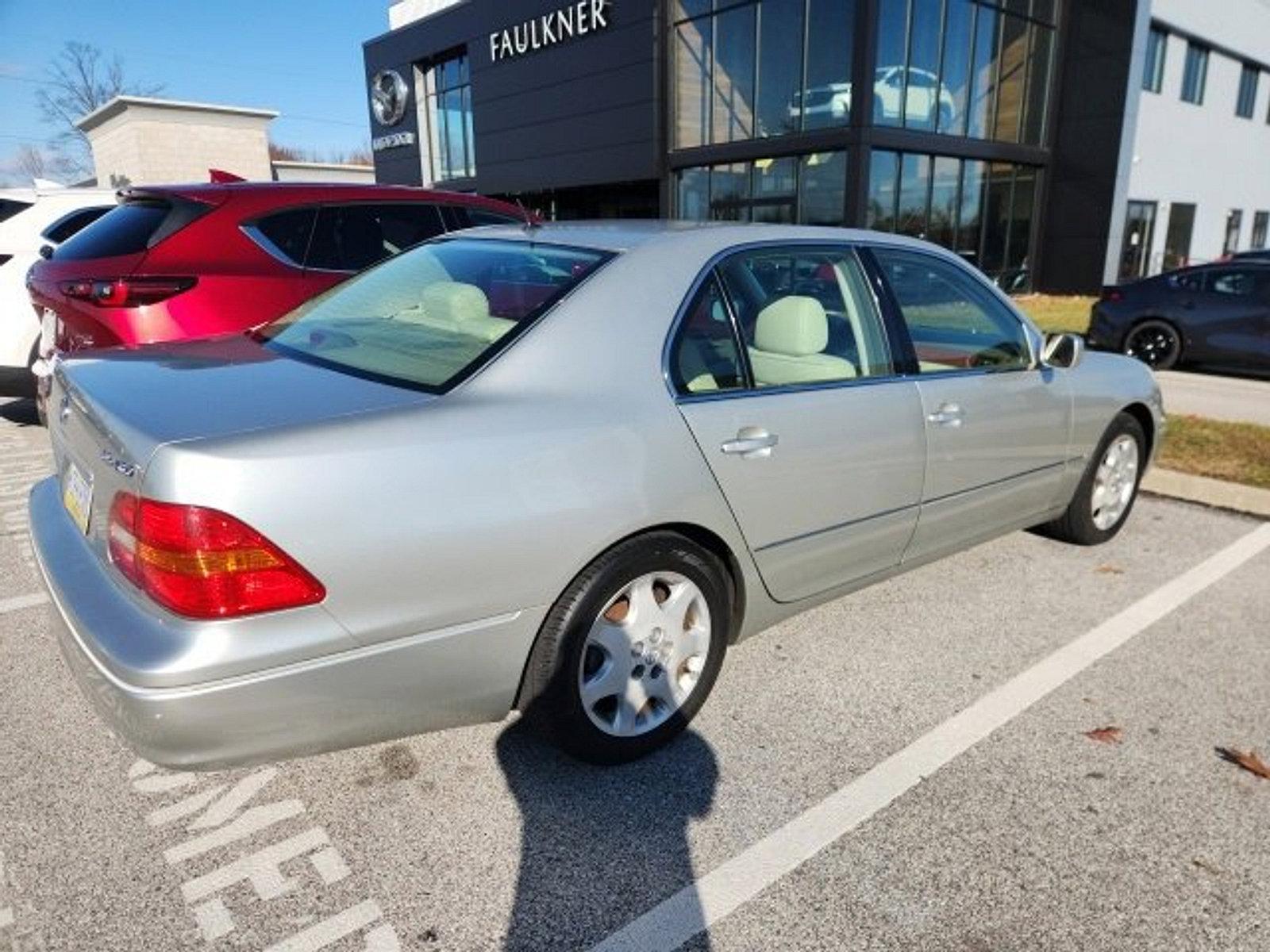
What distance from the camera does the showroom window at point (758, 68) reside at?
51.9ft

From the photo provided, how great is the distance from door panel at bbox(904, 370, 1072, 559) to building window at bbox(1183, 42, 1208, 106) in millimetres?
24241

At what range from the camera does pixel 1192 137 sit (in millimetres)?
23234

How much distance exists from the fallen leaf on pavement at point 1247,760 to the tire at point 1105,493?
5.57ft

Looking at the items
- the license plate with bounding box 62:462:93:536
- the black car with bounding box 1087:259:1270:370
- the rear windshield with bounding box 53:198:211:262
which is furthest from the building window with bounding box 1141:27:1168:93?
the license plate with bounding box 62:462:93:536

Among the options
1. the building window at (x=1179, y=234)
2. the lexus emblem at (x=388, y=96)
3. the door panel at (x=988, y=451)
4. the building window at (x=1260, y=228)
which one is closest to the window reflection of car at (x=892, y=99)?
the building window at (x=1179, y=234)

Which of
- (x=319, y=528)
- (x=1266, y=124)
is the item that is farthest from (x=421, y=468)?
(x=1266, y=124)

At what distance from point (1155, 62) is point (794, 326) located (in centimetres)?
2352

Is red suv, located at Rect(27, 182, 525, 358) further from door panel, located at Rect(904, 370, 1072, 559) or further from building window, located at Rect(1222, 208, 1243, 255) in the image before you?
building window, located at Rect(1222, 208, 1243, 255)

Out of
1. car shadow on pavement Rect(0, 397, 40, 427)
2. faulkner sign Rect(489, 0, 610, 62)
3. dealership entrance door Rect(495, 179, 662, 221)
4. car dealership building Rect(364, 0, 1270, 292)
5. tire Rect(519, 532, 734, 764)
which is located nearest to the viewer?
tire Rect(519, 532, 734, 764)

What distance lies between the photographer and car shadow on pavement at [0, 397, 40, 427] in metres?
6.99

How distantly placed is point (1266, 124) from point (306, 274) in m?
32.1

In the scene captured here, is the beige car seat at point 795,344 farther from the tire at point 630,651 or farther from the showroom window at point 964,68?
the showroom window at point 964,68

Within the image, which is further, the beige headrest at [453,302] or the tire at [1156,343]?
the tire at [1156,343]

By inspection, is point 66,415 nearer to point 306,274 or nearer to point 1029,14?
point 306,274
